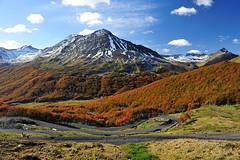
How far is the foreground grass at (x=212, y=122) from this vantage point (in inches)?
3255

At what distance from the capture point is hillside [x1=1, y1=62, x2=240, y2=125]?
450 feet

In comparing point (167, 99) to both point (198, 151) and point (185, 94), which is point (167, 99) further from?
point (198, 151)

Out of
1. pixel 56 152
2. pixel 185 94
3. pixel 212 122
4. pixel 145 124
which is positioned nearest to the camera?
pixel 56 152

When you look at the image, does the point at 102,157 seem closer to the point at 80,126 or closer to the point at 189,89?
the point at 80,126

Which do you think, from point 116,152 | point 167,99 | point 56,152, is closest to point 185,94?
point 167,99

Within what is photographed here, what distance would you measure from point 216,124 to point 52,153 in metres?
53.2

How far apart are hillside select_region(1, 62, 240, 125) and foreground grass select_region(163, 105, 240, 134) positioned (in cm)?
2100

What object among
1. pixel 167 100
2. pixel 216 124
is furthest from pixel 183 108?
pixel 216 124

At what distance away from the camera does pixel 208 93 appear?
5881 inches

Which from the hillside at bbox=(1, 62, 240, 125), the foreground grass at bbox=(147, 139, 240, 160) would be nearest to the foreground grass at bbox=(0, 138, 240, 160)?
the foreground grass at bbox=(147, 139, 240, 160)

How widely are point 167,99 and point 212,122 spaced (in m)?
65.3

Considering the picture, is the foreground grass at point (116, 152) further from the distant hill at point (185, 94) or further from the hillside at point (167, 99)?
the distant hill at point (185, 94)

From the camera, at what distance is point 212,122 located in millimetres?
92000

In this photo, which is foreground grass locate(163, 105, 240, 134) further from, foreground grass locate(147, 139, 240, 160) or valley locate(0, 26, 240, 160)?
foreground grass locate(147, 139, 240, 160)
